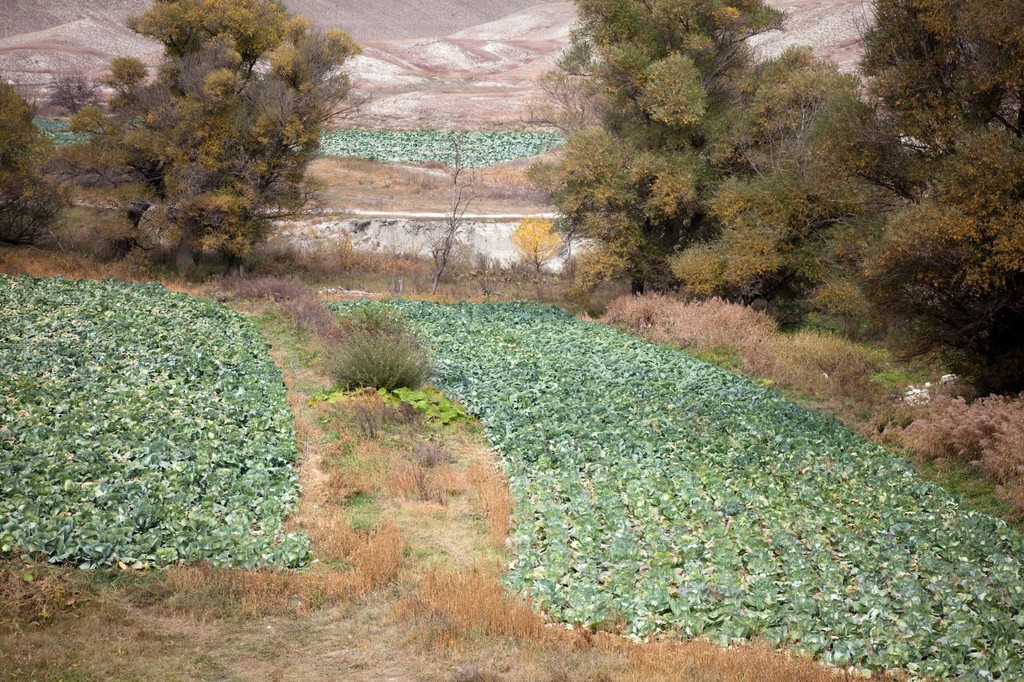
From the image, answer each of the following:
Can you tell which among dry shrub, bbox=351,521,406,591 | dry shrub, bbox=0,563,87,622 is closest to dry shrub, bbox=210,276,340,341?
dry shrub, bbox=351,521,406,591

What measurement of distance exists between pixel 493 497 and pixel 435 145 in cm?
6616

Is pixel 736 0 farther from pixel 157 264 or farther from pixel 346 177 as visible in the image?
pixel 346 177

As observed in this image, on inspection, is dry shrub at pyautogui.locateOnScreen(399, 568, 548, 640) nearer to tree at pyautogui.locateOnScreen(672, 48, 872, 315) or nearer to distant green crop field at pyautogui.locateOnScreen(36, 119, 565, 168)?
tree at pyautogui.locateOnScreen(672, 48, 872, 315)

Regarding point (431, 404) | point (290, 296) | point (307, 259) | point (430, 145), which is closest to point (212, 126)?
point (307, 259)

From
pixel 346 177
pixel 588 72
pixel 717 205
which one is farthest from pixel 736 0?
pixel 346 177

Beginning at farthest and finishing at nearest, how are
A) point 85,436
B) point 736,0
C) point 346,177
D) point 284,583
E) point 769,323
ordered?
point 346,177 → point 736,0 → point 769,323 → point 85,436 → point 284,583

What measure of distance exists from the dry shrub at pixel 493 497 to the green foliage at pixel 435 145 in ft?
178

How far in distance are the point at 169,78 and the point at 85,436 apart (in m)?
26.6

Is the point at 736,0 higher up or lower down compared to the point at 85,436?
higher up

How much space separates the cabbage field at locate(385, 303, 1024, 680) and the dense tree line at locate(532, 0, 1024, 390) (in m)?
3.77

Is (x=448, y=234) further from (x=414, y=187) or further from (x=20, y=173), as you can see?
(x=414, y=187)

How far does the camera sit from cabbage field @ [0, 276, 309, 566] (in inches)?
419

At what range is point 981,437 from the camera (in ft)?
48.6

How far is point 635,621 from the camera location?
31.4 feet
